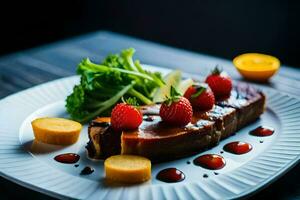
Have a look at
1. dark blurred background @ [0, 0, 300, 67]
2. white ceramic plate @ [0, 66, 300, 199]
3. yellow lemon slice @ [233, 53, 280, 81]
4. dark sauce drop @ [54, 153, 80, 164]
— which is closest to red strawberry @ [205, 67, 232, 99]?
white ceramic plate @ [0, 66, 300, 199]

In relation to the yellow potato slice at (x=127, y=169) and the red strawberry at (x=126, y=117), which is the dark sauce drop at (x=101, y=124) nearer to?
the red strawberry at (x=126, y=117)

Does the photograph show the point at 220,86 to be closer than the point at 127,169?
No

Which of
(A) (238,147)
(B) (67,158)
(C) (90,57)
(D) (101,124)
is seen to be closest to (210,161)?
(A) (238,147)

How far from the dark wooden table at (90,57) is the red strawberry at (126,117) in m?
1.02

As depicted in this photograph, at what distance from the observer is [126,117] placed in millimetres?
2342

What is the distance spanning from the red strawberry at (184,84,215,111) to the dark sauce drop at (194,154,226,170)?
0.29 m

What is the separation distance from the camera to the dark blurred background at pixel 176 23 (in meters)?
4.65

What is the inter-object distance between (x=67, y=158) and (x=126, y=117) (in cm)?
33

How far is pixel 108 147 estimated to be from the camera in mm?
2412

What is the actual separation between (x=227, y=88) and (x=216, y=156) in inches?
19.7

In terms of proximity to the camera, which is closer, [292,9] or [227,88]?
[227,88]

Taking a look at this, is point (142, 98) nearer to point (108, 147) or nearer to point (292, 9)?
Answer: point (108, 147)

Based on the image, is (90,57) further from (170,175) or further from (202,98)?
(170,175)

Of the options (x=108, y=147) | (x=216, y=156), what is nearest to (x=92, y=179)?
(x=108, y=147)
